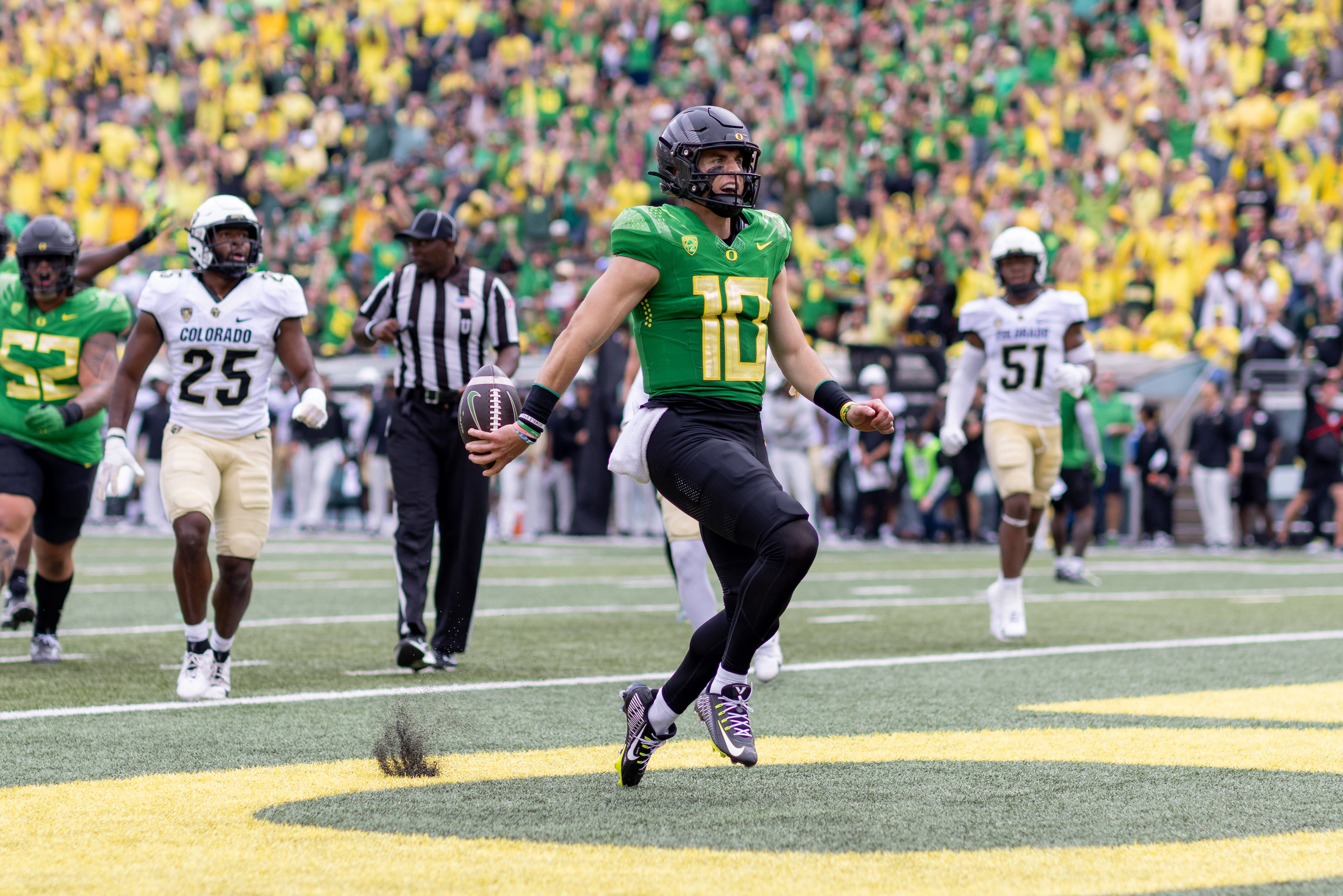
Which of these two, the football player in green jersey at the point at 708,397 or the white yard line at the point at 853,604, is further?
the white yard line at the point at 853,604

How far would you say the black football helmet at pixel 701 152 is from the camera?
4.79 m

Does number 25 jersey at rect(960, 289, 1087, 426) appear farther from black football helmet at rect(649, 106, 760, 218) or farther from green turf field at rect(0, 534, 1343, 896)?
black football helmet at rect(649, 106, 760, 218)

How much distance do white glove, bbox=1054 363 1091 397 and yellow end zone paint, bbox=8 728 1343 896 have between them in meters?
5.03

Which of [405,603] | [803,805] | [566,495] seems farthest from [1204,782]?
[566,495]

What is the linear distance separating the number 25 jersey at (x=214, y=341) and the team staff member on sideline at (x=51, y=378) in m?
0.80

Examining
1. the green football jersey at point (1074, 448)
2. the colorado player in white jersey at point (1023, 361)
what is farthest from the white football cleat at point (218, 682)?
the green football jersey at point (1074, 448)

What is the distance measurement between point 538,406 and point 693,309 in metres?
0.51

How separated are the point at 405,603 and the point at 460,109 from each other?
1972cm

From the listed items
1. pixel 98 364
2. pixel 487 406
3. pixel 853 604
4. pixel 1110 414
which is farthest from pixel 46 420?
pixel 1110 414

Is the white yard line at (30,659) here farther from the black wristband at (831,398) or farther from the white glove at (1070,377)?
the white glove at (1070,377)

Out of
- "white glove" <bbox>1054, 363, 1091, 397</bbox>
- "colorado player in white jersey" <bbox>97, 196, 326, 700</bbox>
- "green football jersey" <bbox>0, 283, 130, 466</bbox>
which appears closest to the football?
"colorado player in white jersey" <bbox>97, 196, 326, 700</bbox>

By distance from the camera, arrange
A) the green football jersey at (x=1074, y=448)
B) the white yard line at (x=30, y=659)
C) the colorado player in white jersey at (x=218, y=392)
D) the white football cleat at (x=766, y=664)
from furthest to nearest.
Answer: the green football jersey at (x=1074, y=448), the white yard line at (x=30, y=659), the white football cleat at (x=766, y=664), the colorado player in white jersey at (x=218, y=392)

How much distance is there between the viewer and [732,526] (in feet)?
14.9

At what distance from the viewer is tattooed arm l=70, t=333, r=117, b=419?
748 cm
